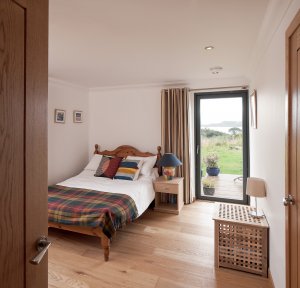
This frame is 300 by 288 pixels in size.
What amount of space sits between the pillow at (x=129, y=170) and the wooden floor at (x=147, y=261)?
0.82m

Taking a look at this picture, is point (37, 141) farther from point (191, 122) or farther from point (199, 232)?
point (191, 122)

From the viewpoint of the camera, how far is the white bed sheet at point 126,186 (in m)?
3.02

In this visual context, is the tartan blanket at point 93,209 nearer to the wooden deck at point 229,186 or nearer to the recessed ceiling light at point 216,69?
the wooden deck at point 229,186

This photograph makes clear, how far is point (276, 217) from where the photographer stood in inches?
68.1

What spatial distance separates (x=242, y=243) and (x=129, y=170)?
212cm

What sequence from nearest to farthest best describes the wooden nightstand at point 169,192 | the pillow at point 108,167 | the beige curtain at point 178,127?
the wooden nightstand at point 169,192 → the pillow at point 108,167 → the beige curtain at point 178,127

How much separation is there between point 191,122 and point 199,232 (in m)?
2.00

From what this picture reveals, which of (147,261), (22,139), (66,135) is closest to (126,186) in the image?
(147,261)

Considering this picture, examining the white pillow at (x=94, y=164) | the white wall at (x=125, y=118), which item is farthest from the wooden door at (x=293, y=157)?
the white pillow at (x=94, y=164)

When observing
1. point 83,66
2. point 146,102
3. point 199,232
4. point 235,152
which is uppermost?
point 83,66

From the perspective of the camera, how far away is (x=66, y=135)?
4.17m

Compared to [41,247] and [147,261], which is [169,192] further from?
[41,247]

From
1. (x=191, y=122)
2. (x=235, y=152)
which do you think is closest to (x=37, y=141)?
(x=191, y=122)

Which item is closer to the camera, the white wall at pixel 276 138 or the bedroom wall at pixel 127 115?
the white wall at pixel 276 138
